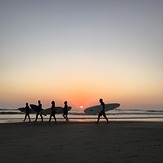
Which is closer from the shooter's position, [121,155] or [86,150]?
[121,155]

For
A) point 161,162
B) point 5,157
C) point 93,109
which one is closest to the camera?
point 161,162

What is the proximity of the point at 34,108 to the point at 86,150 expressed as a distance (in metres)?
25.7

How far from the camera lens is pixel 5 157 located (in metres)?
7.37

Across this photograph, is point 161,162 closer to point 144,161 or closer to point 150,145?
point 144,161

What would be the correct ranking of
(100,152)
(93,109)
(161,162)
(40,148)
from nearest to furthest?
1. (161,162)
2. (100,152)
3. (40,148)
4. (93,109)

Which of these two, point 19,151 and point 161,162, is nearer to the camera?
point 161,162

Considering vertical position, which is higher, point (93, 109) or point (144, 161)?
point (93, 109)

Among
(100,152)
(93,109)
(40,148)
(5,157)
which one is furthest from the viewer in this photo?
(93,109)

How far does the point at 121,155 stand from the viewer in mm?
7480

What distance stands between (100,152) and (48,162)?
5.81ft

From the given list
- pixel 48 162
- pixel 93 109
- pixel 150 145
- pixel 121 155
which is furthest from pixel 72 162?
pixel 93 109

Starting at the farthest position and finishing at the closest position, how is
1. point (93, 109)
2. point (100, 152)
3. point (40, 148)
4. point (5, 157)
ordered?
point (93, 109) → point (40, 148) → point (100, 152) → point (5, 157)

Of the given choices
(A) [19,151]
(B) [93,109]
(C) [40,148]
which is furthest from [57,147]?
(B) [93,109]

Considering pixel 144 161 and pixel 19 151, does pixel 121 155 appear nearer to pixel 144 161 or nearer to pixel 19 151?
pixel 144 161
